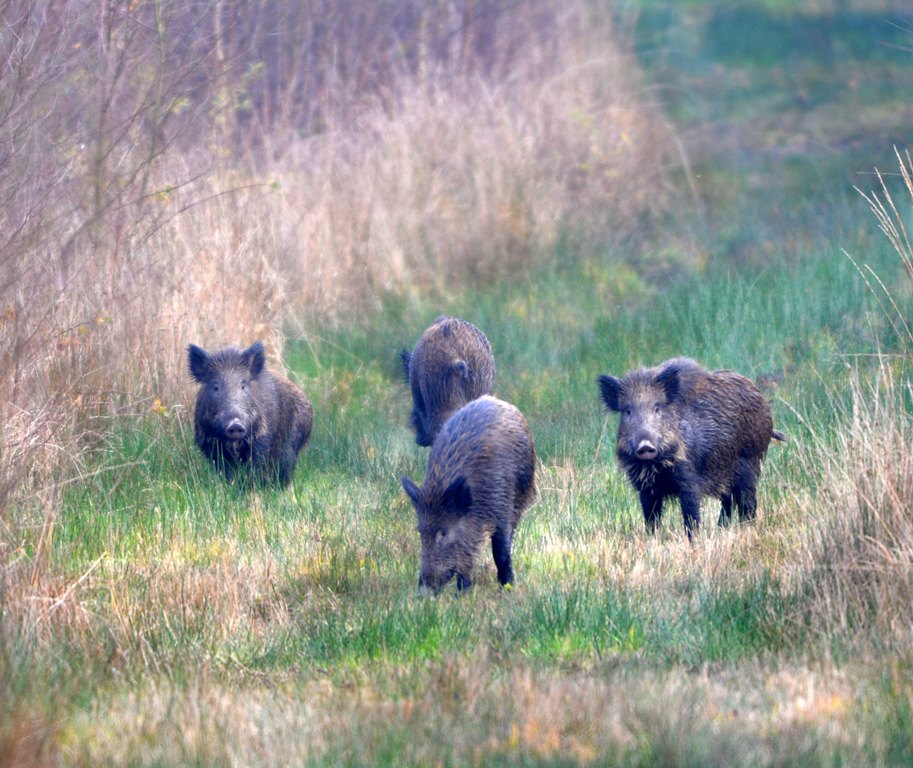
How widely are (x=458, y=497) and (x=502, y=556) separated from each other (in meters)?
0.43

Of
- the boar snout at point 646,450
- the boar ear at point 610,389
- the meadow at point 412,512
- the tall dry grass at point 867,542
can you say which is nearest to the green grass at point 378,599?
the meadow at point 412,512

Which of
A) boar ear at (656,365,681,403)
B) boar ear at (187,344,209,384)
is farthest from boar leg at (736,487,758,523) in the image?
boar ear at (187,344,209,384)

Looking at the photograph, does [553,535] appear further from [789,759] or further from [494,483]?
[789,759]

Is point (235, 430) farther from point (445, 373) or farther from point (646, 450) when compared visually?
point (646, 450)

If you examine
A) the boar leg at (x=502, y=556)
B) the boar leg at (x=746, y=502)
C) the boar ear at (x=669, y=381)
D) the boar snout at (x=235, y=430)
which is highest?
the boar ear at (x=669, y=381)

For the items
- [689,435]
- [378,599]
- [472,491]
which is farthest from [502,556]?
[689,435]

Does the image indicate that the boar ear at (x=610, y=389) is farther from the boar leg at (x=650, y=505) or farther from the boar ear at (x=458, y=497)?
the boar ear at (x=458, y=497)

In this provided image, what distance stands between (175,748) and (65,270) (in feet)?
13.6

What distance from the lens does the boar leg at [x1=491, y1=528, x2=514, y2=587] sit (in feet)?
17.9

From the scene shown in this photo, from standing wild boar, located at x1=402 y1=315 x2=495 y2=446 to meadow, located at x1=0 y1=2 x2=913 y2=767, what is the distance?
→ 0.99 ft

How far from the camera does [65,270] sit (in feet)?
23.7

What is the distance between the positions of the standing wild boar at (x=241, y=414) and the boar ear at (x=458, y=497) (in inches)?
77.1

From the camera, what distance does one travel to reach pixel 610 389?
236 inches

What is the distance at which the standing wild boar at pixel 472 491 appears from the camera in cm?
518
